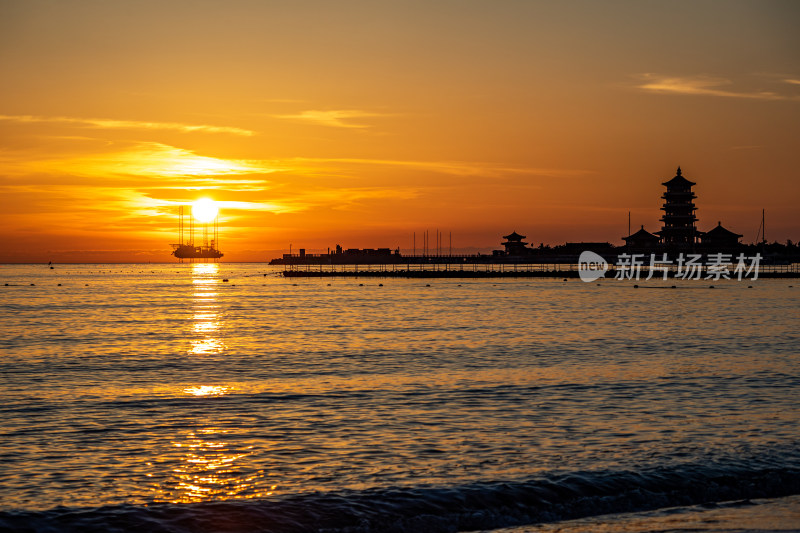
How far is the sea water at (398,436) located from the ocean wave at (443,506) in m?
0.04

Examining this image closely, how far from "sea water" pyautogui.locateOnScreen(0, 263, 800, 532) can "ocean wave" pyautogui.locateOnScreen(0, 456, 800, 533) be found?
0.13 ft

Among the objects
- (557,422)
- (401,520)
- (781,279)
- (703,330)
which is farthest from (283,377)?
(781,279)

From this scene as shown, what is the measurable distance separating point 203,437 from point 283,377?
9.38 meters

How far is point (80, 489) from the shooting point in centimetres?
1239

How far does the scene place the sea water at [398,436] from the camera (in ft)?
37.7

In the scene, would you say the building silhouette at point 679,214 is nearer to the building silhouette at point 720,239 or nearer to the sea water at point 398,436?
Answer: the building silhouette at point 720,239

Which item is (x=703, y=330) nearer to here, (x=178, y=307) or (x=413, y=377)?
(x=413, y=377)

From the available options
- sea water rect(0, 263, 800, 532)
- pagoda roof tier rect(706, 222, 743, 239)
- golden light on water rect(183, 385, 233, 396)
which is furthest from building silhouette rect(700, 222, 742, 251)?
golden light on water rect(183, 385, 233, 396)

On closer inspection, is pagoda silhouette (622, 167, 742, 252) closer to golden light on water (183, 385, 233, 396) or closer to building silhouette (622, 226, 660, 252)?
building silhouette (622, 226, 660, 252)

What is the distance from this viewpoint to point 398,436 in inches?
640

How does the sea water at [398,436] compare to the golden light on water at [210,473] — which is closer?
the sea water at [398,436]

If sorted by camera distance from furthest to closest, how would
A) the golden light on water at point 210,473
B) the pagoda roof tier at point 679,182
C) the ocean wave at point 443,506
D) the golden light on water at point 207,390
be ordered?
the pagoda roof tier at point 679,182, the golden light on water at point 207,390, the golden light on water at point 210,473, the ocean wave at point 443,506

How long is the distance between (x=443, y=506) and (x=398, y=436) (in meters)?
4.68

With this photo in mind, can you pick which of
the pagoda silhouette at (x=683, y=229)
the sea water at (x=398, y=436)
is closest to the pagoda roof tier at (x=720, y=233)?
the pagoda silhouette at (x=683, y=229)
